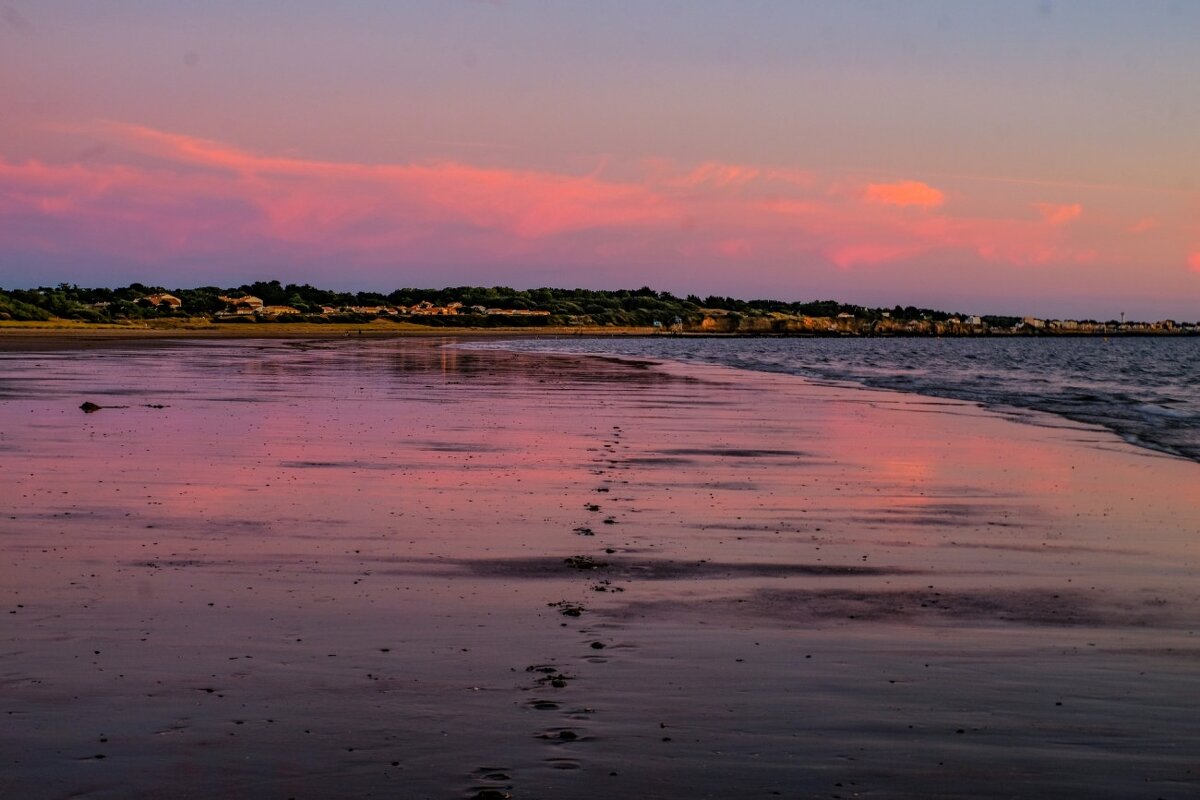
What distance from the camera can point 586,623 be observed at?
32.2 ft

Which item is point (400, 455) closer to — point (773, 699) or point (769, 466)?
point (769, 466)

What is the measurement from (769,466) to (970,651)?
12037mm

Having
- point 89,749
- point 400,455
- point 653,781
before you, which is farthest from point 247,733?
point 400,455

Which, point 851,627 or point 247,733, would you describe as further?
point 851,627

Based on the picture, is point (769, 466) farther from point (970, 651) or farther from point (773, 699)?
point (773, 699)

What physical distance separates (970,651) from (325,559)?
20.1ft

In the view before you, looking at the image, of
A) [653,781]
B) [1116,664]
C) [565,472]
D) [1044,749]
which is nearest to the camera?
[653,781]

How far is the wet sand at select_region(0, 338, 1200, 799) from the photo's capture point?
21.9 feet

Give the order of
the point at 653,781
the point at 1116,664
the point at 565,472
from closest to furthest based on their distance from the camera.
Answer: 1. the point at 653,781
2. the point at 1116,664
3. the point at 565,472

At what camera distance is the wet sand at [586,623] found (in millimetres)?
6672

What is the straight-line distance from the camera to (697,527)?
48.6 ft

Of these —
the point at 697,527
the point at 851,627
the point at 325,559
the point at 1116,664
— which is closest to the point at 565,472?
the point at 697,527

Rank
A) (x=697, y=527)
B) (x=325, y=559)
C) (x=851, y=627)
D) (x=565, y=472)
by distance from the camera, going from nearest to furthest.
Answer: (x=851, y=627) < (x=325, y=559) < (x=697, y=527) < (x=565, y=472)

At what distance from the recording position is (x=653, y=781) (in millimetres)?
6391
